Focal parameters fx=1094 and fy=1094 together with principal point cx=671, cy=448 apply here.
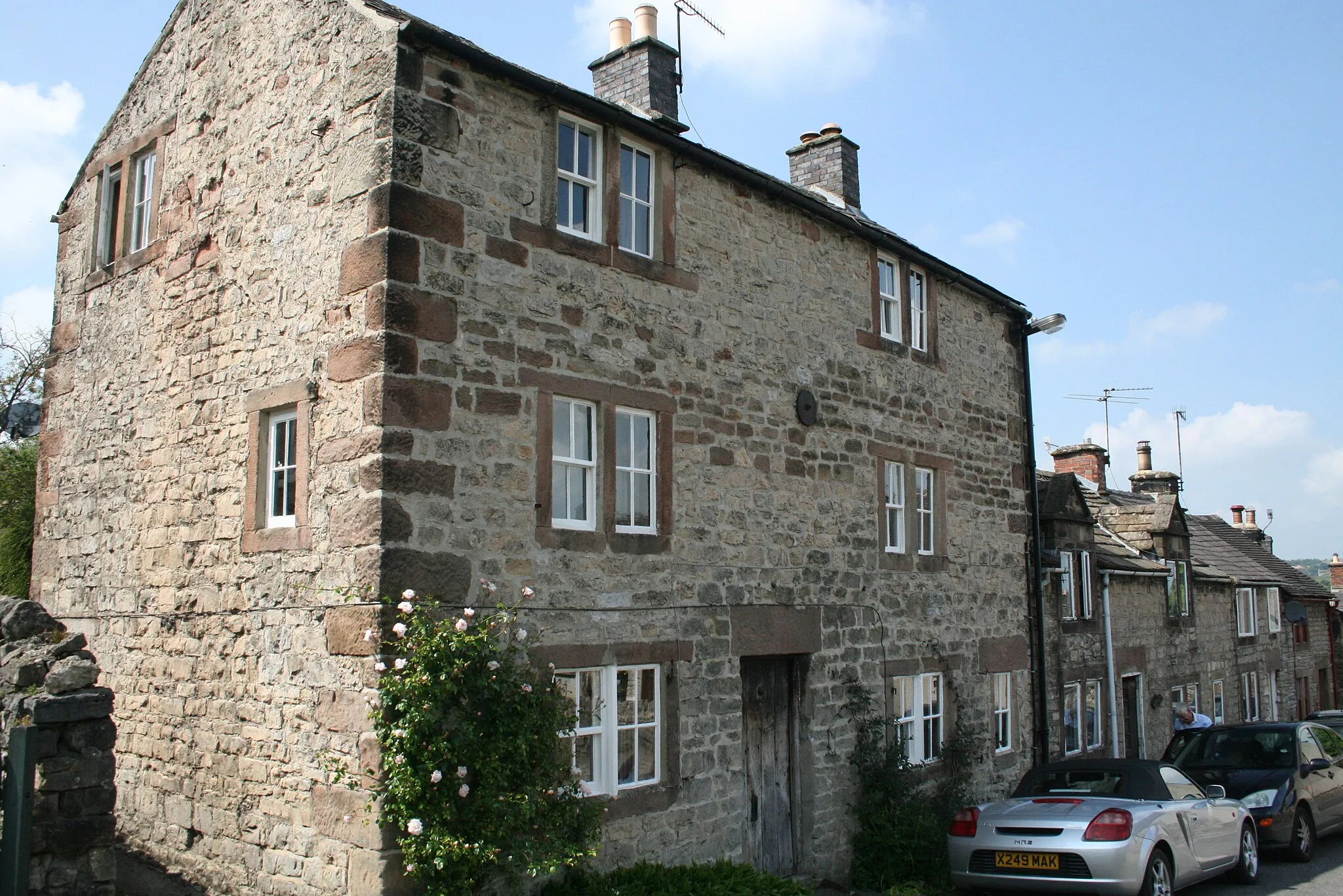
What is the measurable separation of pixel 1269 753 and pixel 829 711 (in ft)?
20.1

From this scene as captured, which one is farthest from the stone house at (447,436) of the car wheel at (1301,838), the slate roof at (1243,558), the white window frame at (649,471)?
the slate roof at (1243,558)

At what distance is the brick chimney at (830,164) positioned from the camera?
1633cm

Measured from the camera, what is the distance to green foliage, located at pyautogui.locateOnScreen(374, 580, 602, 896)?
24.4 ft

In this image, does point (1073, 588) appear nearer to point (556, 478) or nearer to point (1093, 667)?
point (1093, 667)

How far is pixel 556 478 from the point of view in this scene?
30.0 feet

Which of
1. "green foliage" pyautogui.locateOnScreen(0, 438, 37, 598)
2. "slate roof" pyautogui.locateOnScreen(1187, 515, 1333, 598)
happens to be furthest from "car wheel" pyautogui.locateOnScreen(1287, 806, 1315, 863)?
"green foliage" pyautogui.locateOnScreen(0, 438, 37, 598)

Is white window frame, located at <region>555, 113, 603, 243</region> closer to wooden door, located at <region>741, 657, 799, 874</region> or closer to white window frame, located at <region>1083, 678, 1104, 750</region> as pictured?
wooden door, located at <region>741, 657, 799, 874</region>

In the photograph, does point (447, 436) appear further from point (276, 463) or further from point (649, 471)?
point (649, 471)

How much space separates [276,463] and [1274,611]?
27.2m

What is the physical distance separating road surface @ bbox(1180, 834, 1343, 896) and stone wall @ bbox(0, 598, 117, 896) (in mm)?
10177

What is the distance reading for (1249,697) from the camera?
85.8 ft

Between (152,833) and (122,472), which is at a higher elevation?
(122,472)

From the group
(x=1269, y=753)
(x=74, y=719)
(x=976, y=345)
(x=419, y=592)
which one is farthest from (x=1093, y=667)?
(x=74, y=719)

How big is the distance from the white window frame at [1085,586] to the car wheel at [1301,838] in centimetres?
533
